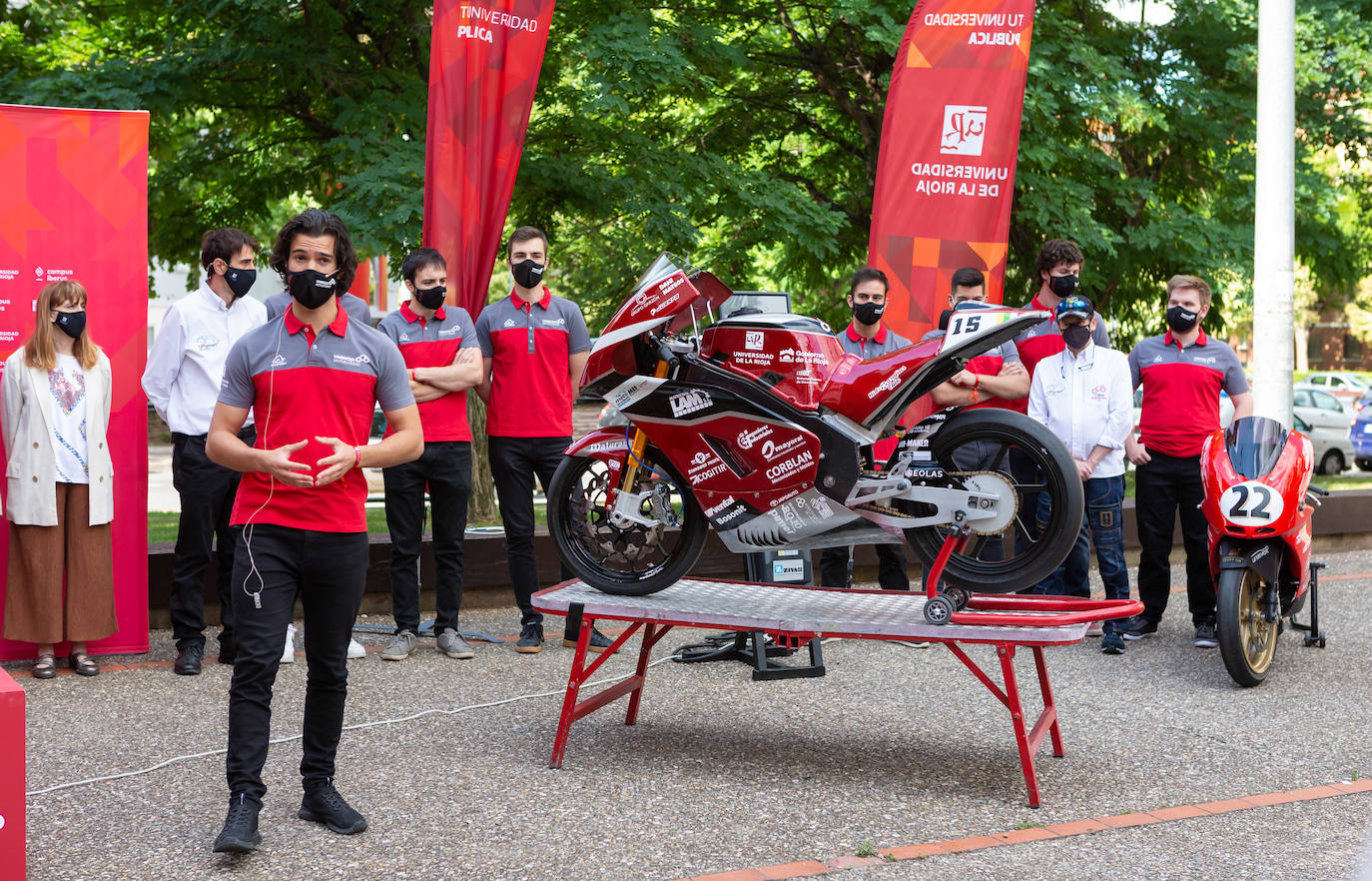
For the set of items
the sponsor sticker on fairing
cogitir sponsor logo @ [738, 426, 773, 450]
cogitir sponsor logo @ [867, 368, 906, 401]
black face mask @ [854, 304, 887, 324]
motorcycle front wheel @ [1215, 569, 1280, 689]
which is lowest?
motorcycle front wheel @ [1215, 569, 1280, 689]

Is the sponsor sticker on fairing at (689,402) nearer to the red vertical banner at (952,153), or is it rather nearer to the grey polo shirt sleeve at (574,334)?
the grey polo shirt sleeve at (574,334)

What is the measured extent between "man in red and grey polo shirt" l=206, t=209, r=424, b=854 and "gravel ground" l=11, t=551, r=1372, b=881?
460 mm

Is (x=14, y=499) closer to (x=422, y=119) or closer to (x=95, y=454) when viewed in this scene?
(x=95, y=454)

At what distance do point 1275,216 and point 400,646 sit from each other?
21.0ft

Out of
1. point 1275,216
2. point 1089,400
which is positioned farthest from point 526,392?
point 1275,216

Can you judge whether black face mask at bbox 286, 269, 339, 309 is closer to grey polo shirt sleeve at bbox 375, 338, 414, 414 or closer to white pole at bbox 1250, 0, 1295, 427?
grey polo shirt sleeve at bbox 375, 338, 414, 414

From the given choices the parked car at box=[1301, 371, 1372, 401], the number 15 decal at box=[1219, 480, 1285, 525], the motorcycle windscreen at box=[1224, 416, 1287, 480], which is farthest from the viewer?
the parked car at box=[1301, 371, 1372, 401]

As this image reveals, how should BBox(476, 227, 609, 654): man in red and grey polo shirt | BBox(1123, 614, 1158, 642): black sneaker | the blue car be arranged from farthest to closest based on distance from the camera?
the blue car, BBox(1123, 614, 1158, 642): black sneaker, BBox(476, 227, 609, 654): man in red and grey polo shirt

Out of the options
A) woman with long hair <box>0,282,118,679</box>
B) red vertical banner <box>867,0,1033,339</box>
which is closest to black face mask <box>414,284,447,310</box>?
woman with long hair <box>0,282,118,679</box>

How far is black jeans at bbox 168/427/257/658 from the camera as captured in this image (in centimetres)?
670

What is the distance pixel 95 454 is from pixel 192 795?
2549 millimetres

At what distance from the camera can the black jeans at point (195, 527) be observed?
6.70 m

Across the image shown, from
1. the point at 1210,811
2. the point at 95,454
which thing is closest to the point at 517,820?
the point at 1210,811

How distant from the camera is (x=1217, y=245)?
12812 millimetres
